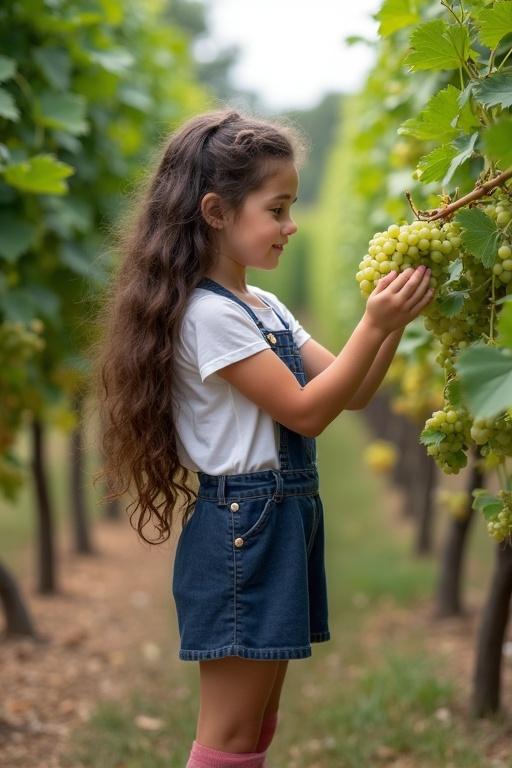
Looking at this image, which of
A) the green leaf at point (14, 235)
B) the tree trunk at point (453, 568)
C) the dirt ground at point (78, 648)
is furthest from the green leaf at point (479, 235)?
the tree trunk at point (453, 568)

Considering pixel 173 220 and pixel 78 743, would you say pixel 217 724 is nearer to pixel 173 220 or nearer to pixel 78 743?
pixel 173 220

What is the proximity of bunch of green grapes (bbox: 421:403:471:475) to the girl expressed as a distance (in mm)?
214

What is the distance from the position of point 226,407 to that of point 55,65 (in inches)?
90.6

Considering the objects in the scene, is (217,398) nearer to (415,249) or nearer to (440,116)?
(415,249)

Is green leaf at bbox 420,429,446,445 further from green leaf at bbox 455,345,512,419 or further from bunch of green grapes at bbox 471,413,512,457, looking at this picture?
green leaf at bbox 455,345,512,419

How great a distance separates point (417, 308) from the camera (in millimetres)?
1885

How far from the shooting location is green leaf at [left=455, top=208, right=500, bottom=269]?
1.79 meters

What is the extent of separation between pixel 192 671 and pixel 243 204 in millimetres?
3057

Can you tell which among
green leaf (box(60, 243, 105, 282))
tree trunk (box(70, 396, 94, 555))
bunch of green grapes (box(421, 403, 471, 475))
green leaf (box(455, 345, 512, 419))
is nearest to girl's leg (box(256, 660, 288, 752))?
bunch of green grapes (box(421, 403, 471, 475))

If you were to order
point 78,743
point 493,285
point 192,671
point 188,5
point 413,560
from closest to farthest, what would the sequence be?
point 493,285 → point 78,743 → point 192,671 → point 413,560 → point 188,5

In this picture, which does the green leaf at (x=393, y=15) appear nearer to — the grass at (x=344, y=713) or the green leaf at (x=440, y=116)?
the green leaf at (x=440, y=116)

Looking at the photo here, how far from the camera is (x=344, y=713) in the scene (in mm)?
3893

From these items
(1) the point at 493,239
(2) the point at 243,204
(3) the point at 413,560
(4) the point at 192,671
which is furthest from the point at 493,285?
(3) the point at 413,560

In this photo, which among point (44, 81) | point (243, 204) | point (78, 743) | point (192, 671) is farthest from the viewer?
point (192, 671)
